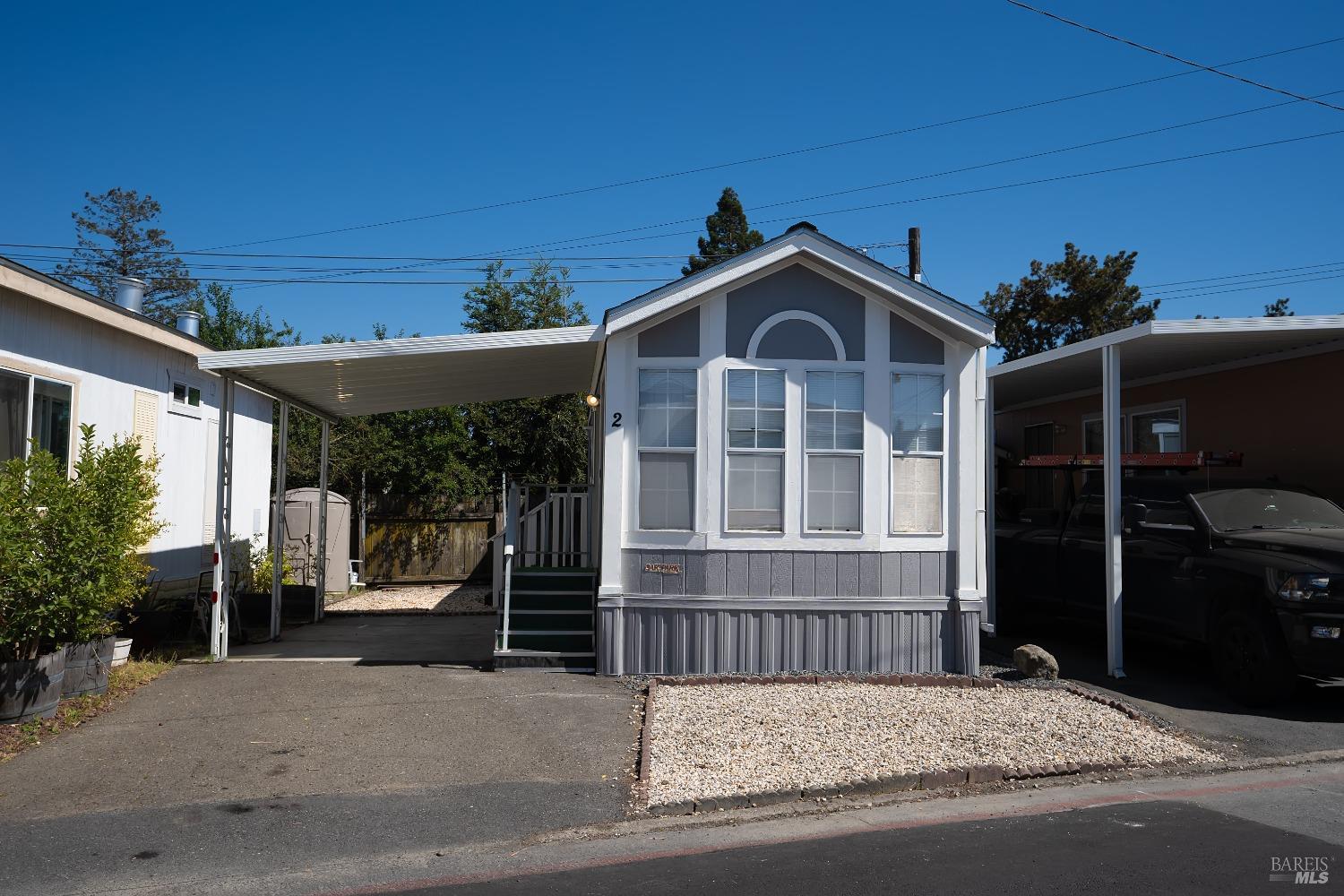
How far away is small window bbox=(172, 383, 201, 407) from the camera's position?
12.4m

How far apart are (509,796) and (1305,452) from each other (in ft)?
30.7

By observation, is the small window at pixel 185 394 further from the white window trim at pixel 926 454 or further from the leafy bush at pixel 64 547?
the white window trim at pixel 926 454

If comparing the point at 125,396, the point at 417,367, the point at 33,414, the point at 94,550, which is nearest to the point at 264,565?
the point at 125,396

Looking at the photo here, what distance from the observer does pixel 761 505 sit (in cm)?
948

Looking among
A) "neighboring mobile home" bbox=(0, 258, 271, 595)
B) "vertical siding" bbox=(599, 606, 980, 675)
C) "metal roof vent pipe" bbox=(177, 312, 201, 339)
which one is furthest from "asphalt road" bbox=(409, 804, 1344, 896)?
"metal roof vent pipe" bbox=(177, 312, 201, 339)

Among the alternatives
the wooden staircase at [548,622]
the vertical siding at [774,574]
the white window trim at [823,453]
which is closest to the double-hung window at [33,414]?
the wooden staircase at [548,622]

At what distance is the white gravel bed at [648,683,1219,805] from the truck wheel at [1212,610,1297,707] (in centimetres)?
123

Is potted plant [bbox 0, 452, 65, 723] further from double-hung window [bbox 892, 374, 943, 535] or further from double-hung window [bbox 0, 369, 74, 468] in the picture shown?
double-hung window [bbox 892, 374, 943, 535]

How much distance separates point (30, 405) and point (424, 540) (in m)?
9.63

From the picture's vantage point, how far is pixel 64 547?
756 cm

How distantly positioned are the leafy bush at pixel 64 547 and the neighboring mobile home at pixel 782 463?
2.01 meters

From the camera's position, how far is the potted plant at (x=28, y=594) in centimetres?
729

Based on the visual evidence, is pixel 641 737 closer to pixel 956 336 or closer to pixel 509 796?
pixel 509 796

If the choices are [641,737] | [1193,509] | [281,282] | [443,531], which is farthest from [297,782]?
[281,282]
